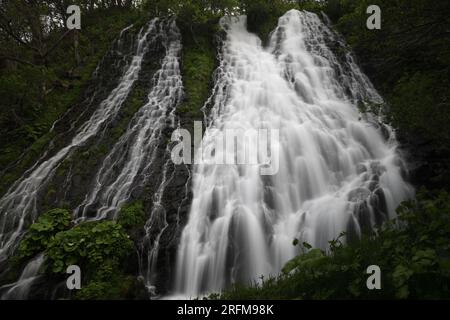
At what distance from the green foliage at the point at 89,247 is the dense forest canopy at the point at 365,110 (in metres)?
0.04

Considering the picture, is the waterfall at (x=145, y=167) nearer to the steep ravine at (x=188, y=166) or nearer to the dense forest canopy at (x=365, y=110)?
the steep ravine at (x=188, y=166)

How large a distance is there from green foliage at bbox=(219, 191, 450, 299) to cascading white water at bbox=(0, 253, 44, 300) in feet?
14.1

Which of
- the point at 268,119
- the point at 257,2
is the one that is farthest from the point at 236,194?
the point at 257,2

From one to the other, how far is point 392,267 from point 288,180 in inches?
190

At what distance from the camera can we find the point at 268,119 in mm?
11312

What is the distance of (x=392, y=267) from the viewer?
4.32 meters

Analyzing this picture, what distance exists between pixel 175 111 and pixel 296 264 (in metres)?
8.19

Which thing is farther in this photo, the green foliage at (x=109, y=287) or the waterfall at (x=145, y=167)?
the waterfall at (x=145, y=167)

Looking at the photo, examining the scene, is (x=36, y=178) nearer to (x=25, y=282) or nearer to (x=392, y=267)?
(x=25, y=282)

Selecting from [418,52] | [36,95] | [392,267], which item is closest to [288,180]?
[418,52]

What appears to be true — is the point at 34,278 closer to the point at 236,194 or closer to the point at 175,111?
the point at 236,194

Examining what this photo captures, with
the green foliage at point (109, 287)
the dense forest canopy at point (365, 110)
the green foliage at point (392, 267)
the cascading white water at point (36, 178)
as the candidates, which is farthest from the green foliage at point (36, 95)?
the green foliage at point (392, 267)

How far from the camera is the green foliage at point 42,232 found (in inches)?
285

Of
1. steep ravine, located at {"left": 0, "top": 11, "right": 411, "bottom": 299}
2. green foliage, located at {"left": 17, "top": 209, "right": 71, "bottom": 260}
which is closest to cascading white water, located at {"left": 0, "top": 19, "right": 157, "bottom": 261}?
steep ravine, located at {"left": 0, "top": 11, "right": 411, "bottom": 299}
